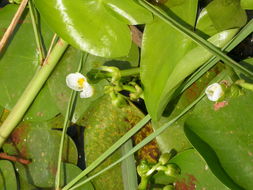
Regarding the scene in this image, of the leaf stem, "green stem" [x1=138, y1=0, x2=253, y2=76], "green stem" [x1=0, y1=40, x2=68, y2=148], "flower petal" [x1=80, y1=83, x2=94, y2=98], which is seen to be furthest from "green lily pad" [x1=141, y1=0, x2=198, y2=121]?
the leaf stem

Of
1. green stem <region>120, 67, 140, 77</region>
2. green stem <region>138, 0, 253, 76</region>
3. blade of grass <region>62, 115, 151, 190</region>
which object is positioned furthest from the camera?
blade of grass <region>62, 115, 151, 190</region>

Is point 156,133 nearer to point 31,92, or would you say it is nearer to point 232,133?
point 232,133

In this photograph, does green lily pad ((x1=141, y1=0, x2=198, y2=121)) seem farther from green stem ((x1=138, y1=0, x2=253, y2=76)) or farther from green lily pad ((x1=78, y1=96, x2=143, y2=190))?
green lily pad ((x1=78, y1=96, x2=143, y2=190))

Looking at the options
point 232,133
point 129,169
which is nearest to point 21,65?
point 129,169

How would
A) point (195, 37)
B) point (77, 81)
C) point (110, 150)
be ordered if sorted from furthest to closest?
point (110, 150), point (77, 81), point (195, 37)

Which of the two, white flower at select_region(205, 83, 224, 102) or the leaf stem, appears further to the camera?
the leaf stem

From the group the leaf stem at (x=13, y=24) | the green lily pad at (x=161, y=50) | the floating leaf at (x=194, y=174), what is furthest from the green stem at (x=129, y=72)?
the leaf stem at (x=13, y=24)

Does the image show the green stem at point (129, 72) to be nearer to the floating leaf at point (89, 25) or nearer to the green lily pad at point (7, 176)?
the floating leaf at point (89, 25)
